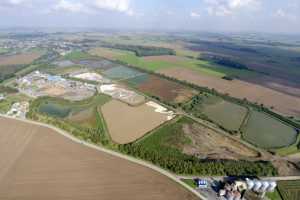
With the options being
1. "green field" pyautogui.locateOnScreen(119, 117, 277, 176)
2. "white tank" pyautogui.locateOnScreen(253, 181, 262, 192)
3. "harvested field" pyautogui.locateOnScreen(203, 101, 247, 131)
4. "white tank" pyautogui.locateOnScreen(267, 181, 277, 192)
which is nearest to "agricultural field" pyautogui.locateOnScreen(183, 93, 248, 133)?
"harvested field" pyautogui.locateOnScreen(203, 101, 247, 131)

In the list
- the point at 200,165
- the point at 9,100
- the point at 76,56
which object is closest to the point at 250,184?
the point at 200,165

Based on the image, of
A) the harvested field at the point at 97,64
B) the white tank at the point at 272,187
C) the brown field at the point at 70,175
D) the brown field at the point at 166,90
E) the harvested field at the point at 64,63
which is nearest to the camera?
the brown field at the point at 70,175

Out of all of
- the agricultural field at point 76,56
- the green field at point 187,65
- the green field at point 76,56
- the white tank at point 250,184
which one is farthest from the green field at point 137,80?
the white tank at point 250,184

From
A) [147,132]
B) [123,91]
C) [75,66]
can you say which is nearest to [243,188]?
[147,132]

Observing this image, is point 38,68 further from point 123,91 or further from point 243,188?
point 243,188

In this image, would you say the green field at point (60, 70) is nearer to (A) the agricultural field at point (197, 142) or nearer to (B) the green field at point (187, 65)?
(B) the green field at point (187, 65)

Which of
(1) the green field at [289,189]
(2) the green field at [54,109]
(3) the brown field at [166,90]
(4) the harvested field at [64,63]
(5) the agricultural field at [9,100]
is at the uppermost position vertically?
(4) the harvested field at [64,63]

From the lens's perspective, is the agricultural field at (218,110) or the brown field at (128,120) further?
the agricultural field at (218,110)
